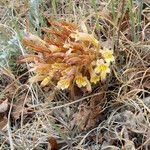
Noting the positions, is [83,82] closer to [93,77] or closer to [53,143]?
[93,77]

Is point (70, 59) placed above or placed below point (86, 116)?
above

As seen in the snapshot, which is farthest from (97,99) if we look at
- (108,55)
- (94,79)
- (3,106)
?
(3,106)

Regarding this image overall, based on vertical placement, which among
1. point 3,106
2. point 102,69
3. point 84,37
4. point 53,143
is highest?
point 84,37

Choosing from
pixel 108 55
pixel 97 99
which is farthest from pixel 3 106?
pixel 108 55

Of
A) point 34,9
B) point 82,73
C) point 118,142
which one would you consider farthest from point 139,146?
point 34,9

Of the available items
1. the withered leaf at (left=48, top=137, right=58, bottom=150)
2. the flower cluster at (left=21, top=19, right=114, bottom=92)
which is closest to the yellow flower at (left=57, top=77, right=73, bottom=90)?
the flower cluster at (left=21, top=19, right=114, bottom=92)

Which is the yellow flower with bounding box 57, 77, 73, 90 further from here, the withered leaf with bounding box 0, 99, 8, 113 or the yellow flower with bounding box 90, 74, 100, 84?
the withered leaf with bounding box 0, 99, 8, 113

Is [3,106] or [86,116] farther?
[3,106]

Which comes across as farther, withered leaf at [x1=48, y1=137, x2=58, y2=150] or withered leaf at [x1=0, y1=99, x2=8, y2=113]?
withered leaf at [x1=0, y1=99, x2=8, y2=113]
